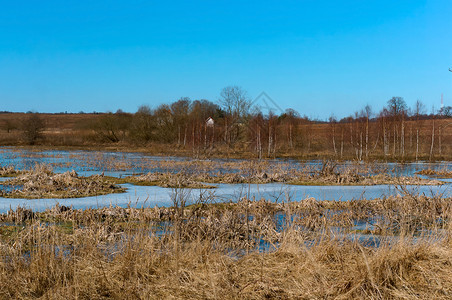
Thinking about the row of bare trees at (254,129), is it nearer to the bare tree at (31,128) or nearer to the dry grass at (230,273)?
the bare tree at (31,128)

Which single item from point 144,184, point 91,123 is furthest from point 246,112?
point 144,184

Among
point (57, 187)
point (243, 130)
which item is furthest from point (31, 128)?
point (57, 187)

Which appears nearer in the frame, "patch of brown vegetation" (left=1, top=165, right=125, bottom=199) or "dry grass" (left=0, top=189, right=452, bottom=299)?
"dry grass" (left=0, top=189, right=452, bottom=299)

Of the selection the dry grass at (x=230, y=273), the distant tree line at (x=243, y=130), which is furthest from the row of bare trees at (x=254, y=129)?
the dry grass at (x=230, y=273)

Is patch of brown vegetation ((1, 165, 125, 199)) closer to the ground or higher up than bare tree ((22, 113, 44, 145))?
closer to the ground

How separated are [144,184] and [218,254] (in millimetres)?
11675

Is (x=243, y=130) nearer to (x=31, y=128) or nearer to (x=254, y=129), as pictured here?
(x=254, y=129)

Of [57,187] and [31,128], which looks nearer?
[57,187]

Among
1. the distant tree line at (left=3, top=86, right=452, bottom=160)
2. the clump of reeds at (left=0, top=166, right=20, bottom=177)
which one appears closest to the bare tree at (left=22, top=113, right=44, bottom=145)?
the distant tree line at (left=3, top=86, right=452, bottom=160)

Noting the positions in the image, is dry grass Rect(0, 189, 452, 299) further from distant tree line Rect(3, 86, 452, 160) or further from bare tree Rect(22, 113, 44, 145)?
bare tree Rect(22, 113, 44, 145)

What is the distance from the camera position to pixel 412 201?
10.4 meters

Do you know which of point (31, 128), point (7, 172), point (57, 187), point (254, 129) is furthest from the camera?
point (31, 128)

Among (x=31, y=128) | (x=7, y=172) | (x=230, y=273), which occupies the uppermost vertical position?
(x=31, y=128)

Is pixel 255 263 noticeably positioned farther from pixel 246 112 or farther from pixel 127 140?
pixel 127 140
